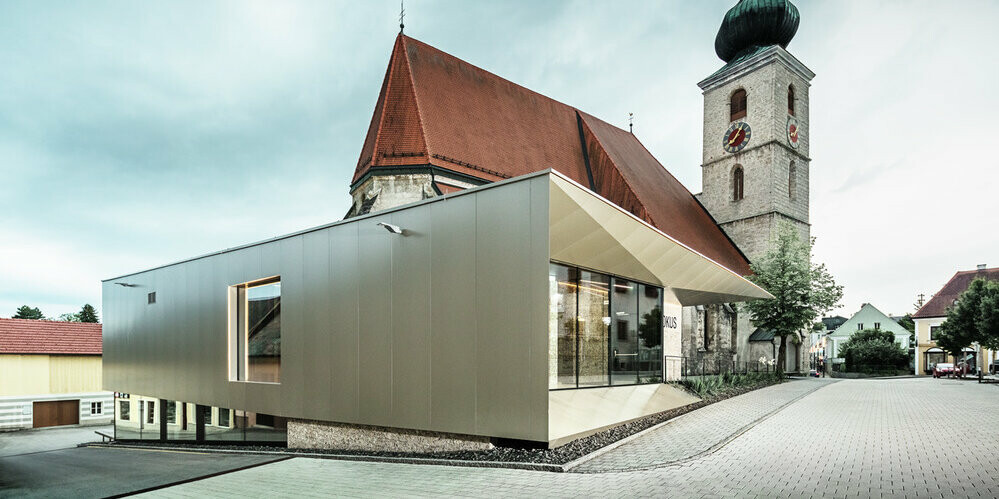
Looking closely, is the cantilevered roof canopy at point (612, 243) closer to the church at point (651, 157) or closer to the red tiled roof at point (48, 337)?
the church at point (651, 157)

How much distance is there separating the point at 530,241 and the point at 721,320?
928 inches

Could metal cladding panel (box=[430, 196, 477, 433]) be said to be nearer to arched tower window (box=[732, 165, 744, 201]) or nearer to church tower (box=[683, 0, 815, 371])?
church tower (box=[683, 0, 815, 371])

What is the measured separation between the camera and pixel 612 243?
33.7ft

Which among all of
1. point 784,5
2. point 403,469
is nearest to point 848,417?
point 403,469

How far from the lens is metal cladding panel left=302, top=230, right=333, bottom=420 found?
12.2m

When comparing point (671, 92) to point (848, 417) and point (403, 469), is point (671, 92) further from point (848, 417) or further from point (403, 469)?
point (403, 469)

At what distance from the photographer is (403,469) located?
8.41 meters

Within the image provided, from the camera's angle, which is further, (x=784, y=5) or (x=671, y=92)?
(x=671, y=92)

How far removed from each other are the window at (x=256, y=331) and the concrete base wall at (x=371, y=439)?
152 centimetres

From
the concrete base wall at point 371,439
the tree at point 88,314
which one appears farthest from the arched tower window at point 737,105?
the tree at point 88,314

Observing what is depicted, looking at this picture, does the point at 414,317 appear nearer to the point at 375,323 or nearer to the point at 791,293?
the point at 375,323

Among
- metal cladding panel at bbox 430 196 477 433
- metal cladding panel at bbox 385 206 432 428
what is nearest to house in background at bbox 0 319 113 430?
metal cladding panel at bbox 385 206 432 428

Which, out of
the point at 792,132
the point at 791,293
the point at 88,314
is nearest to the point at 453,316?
the point at 791,293

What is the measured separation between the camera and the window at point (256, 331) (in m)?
13.7
